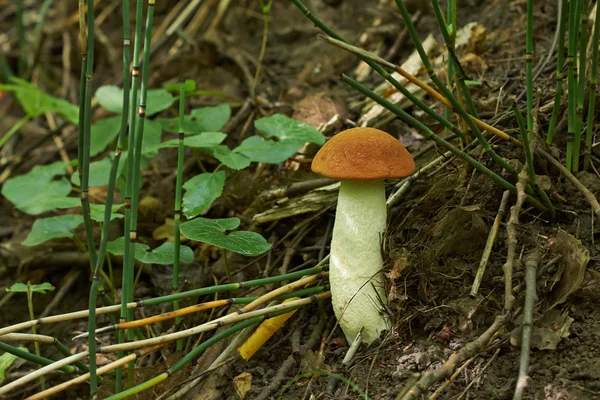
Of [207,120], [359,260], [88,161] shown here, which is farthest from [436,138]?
[207,120]

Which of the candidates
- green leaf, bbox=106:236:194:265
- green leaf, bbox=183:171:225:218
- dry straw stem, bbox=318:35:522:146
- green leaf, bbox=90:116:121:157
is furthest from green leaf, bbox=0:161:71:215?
dry straw stem, bbox=318:35:522:146

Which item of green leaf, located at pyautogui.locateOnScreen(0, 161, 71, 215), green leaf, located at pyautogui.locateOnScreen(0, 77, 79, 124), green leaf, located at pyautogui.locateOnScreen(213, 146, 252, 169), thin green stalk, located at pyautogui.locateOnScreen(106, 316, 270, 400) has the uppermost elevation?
green leaf, located at pyautogui.locateOnScreen(0, 77, 79, 124)

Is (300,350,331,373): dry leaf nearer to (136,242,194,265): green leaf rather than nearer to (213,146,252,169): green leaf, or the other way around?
(136,242,194,265): green leaf

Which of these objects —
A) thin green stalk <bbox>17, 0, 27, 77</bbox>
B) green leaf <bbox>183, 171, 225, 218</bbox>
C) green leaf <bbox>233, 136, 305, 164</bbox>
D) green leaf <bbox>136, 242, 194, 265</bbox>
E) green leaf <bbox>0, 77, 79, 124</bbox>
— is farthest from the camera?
thin green stalk <bbox>17, 0, 27, 77</bbox>

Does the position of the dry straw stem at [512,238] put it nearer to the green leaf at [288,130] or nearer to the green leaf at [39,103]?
the green leaf at [288,130]

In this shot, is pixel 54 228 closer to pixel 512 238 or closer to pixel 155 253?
pixel 155 253

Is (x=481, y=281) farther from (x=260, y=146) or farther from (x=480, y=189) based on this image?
(x=260, y=146)
